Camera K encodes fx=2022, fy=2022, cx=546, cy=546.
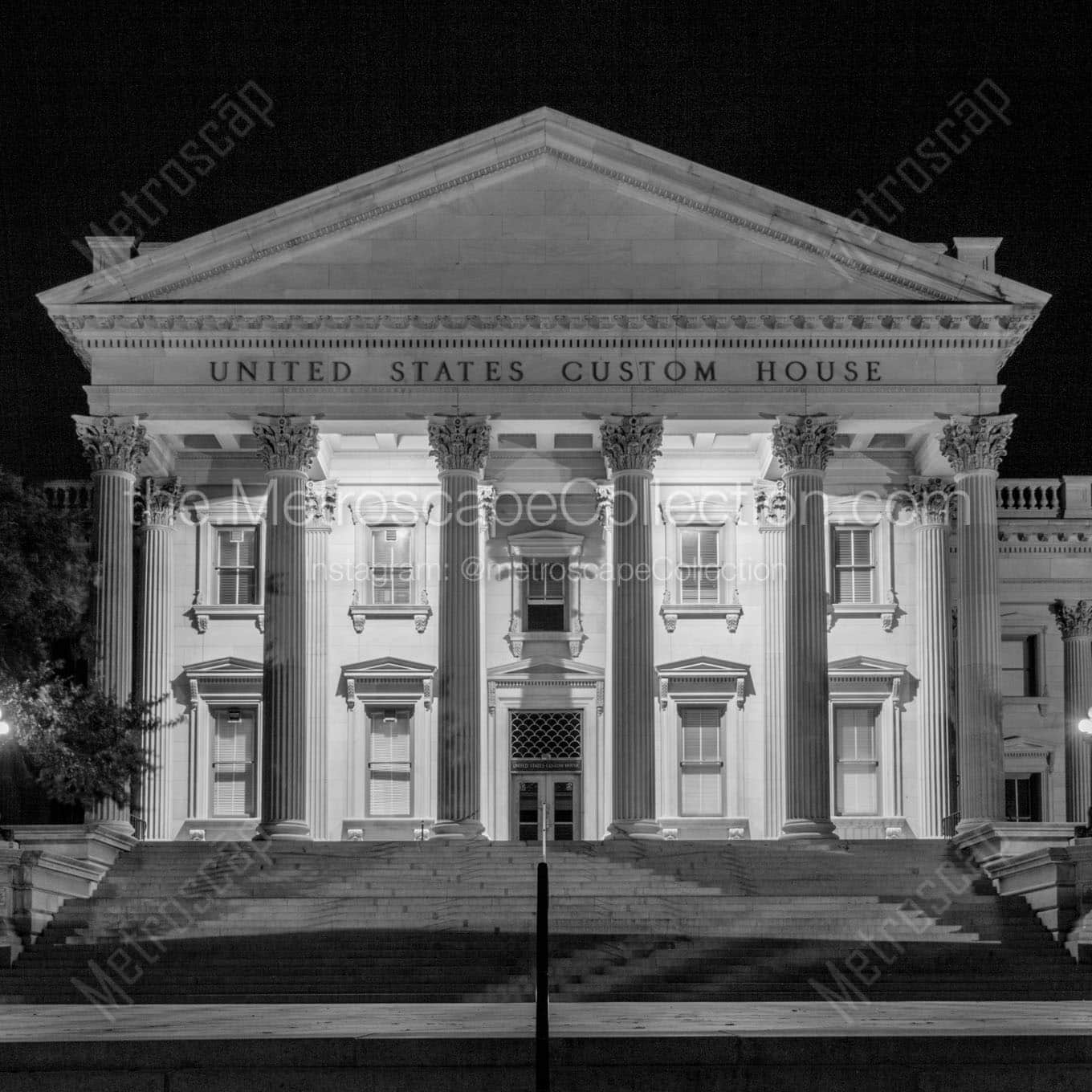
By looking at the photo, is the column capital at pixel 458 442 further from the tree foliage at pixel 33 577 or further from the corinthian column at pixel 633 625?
the tree foliage at pixel 33 577

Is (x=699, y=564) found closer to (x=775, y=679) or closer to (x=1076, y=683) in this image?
(x=775, y=679)

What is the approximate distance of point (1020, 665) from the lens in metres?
57.0

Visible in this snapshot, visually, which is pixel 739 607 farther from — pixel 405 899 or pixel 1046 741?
pixel 405 899

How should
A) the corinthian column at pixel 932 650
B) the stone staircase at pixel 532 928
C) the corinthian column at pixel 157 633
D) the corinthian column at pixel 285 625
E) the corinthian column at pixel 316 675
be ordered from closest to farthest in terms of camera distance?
1. the stone staircase at pixel 532 928
2. the corinthian column at pixel 285 625
3. the corinthian column at pixel 157 633
4. the corinthian column at pixel 316 675
5. the corinthian column at pixel 932 650

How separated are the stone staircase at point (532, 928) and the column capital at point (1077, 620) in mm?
13881

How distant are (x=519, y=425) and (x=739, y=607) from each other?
30.5 feet

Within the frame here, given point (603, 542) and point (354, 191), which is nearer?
point (354, 191)

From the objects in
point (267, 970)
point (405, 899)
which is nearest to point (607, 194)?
point (405, 899)

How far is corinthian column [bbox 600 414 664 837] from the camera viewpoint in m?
45.7

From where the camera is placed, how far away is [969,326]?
156 ft

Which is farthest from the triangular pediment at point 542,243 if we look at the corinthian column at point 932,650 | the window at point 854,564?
the window at point 854,564

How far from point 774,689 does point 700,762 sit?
3.55 metres

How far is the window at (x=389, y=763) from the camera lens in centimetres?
5297

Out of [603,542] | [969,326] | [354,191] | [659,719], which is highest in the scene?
[354,191]
